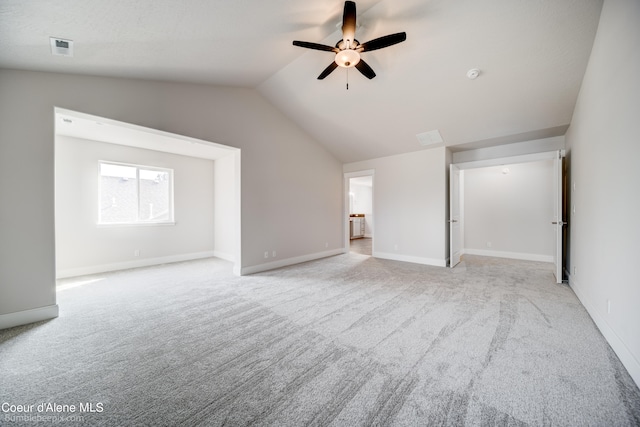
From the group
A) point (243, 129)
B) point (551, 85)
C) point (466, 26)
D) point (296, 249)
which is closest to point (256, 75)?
point (243, 129)

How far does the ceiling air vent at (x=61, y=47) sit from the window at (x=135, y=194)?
321cm

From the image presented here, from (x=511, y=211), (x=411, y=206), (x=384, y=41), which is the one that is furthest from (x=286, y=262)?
(x=511, y=211)

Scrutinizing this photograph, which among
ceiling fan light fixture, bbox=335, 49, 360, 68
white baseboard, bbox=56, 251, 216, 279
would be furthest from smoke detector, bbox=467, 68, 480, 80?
white baseboard, bbox=56, 251, 216, 279

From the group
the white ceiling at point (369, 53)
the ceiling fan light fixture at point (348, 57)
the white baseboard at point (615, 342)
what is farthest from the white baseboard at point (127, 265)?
the white baseboard at point (615, 342)

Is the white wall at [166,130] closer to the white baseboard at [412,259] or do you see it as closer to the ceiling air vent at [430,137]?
the white baseboard at [412,259]

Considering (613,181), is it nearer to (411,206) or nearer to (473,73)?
(473,73)

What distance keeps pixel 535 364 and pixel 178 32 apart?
14.1 feet

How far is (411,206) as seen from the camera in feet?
18.1

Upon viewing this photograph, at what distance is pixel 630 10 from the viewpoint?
180 cm

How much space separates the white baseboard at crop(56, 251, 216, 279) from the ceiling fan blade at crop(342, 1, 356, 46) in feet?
18.8

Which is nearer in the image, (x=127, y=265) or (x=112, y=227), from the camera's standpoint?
(x=112, y=227)

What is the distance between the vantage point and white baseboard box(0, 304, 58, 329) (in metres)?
2.38

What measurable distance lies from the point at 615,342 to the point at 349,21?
3733mm

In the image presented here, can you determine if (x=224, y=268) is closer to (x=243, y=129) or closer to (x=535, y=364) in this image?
(x=243, y=129)
